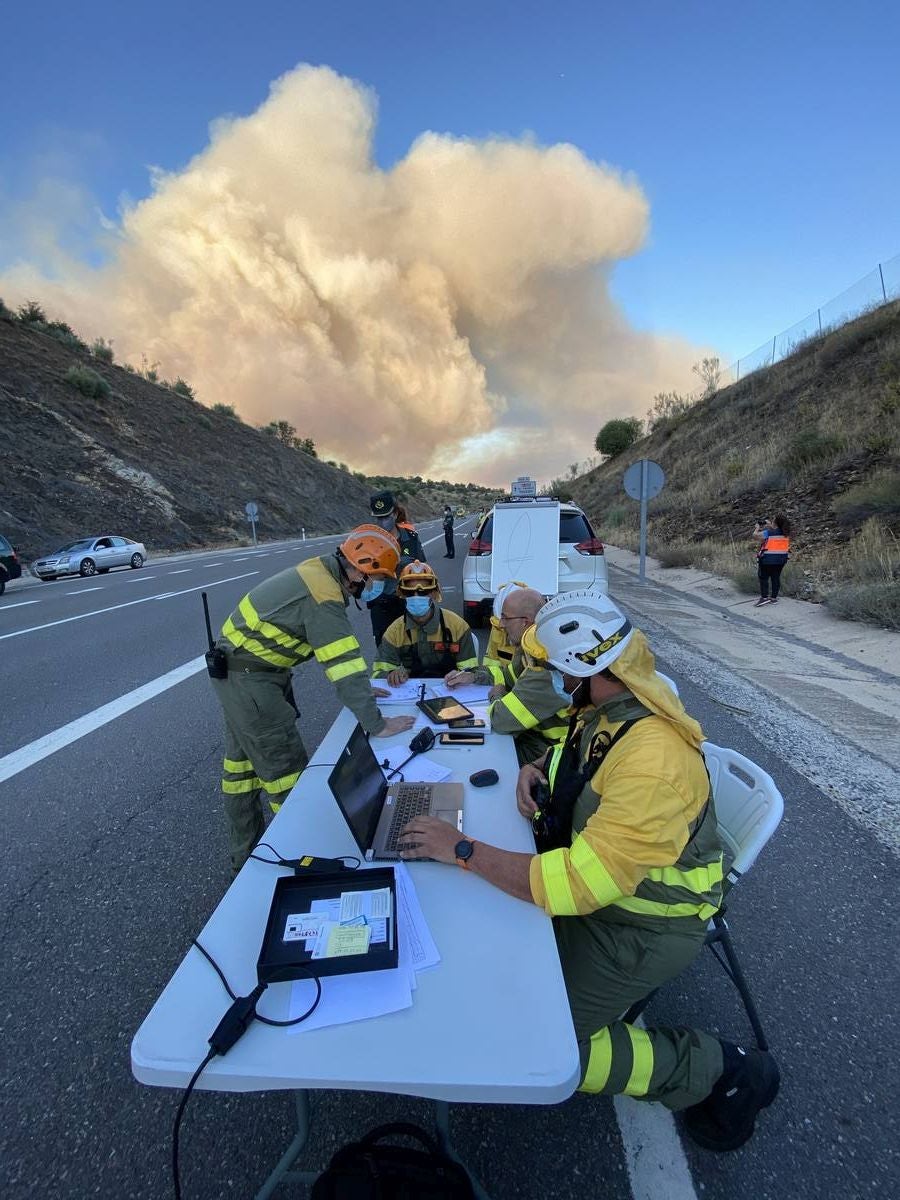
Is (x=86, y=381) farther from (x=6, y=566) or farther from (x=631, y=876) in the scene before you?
(x=631, y=876)

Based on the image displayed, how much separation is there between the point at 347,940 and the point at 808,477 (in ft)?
50.4

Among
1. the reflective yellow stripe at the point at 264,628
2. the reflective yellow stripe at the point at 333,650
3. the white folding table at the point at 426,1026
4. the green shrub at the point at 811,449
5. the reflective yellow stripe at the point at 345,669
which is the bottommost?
the white folding table at the point at 426,1026

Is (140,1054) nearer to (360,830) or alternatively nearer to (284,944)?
(284,944)

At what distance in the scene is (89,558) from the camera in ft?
55.0

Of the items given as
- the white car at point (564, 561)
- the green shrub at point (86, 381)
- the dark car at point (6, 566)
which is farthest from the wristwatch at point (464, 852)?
the green shrub at point (86, 381)

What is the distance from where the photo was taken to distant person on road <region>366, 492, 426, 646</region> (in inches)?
228

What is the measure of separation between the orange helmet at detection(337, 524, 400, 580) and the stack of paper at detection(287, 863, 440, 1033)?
1.53 m

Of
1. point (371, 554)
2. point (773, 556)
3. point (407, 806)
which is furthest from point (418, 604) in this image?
point (773, 556)

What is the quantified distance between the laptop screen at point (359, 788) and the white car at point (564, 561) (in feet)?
16.3

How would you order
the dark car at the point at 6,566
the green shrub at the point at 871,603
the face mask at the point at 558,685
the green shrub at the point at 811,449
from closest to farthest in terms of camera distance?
the face mask at the point at 558,685 → the green shrub at the point at 871,603 → the dark car at the point at 6,566 → the green shrub at the point at 811,449

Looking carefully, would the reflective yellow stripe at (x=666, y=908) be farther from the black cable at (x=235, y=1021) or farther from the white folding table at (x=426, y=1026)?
the black cable at (x=235, y=1021)

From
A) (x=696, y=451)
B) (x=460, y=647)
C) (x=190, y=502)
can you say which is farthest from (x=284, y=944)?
(x=190, y=502)

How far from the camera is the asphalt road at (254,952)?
1.55 metres

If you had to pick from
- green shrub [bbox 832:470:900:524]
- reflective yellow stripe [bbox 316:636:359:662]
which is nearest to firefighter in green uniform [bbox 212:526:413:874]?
reflective yellow stripe [bbox 316:636:359:662]
